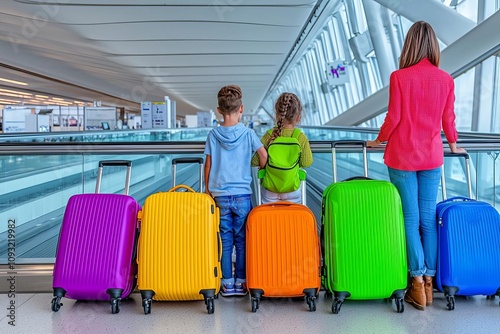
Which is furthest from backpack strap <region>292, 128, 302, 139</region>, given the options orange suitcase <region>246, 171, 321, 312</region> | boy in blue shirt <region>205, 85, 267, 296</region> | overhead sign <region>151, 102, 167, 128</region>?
overhead sign <region>151, 102, 167, 128</region>

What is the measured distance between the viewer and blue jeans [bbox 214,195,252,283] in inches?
145


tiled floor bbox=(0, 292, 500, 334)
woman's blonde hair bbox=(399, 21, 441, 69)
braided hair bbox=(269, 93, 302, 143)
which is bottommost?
tiled floor bbox=(0, 292, 500, 334)

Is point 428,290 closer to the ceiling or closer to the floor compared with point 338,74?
closer to the floor

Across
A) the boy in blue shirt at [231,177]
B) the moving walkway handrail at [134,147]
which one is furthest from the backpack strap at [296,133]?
the moving walkway handrail at [134,147]

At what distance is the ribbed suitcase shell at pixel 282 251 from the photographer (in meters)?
3.40

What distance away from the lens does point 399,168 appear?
3469mm

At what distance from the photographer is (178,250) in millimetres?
3367

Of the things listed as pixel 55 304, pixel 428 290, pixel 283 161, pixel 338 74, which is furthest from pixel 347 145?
pixel 338 74

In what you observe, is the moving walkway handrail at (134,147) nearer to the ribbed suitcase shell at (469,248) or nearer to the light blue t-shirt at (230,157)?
the light blue t-shirt at (230,157)

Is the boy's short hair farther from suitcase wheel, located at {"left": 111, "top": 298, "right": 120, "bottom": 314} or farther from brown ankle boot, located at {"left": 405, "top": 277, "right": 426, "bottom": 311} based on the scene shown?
brown ankle boot, located at {"left": 405, "top": 277, "right": 426, "bottom": 311}

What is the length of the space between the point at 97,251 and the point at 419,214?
209 centimetres

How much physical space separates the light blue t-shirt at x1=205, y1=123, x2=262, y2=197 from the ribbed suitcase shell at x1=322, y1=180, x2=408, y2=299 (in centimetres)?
62

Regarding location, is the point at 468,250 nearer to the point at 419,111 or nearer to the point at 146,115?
the point at 419,111

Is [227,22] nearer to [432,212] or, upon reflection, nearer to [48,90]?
[432,212]
